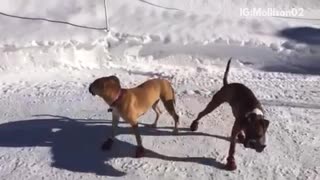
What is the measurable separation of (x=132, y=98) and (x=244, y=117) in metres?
0.83

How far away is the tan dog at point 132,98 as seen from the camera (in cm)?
433

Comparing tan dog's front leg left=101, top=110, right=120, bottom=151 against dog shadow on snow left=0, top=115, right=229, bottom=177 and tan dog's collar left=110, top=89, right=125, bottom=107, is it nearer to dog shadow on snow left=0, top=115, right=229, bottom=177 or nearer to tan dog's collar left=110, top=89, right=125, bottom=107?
dog shadow on snow left=0, top=115, right=229, bottom=177

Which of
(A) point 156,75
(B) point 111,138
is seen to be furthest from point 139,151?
(A) point 156,75

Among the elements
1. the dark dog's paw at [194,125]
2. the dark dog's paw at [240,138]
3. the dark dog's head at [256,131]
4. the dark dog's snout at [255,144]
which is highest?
the dark dog's head at [256,131]

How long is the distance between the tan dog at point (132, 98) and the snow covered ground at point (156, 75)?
232mm

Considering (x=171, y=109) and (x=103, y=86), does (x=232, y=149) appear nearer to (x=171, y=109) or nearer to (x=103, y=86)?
(x=171, y=109)

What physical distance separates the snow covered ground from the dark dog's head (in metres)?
0.46

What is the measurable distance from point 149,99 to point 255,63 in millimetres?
2252

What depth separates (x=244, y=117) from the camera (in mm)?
4332

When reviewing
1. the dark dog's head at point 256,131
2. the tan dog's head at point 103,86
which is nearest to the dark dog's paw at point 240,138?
the dark dog's head at point 256,131

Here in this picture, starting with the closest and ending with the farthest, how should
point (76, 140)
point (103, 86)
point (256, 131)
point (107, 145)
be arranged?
point (256, 131)
point (103, 86)
point (107, 145)
point (76, 140)

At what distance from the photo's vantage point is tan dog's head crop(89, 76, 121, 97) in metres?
4.29

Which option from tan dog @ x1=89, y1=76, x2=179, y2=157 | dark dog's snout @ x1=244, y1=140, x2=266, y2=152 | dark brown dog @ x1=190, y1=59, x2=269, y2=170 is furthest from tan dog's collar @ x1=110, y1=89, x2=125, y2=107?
dark dog's snout @ x1=244, y1=140, x2=266, y2=152

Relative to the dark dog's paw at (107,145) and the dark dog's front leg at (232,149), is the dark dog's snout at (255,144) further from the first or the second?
the dark dog's paw at (107,145)
